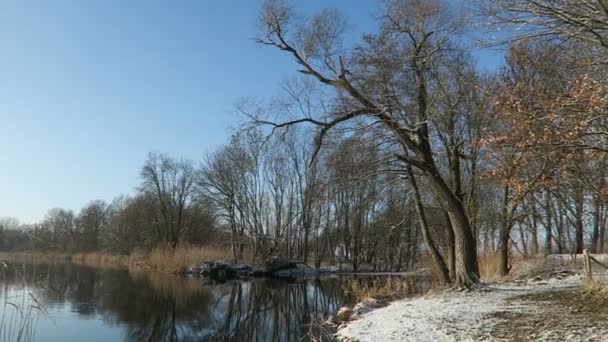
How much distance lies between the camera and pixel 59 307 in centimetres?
1644

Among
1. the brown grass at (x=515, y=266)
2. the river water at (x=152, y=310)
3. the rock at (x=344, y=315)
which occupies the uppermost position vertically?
the brown grass at (x=515, y=266)

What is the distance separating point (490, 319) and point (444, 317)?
3.03ft

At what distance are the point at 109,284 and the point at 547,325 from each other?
22664 mm

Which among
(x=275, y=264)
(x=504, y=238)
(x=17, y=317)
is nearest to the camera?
(x=17, y=317)

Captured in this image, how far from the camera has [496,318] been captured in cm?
927

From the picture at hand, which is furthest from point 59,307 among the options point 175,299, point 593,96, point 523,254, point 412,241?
point 412,241

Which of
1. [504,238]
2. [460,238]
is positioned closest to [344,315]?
[460,238]

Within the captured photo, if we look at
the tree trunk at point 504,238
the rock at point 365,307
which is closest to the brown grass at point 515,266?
the tree trunk at point 504,238

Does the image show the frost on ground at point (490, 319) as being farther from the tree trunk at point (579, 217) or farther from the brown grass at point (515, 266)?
the tree trunk at point (579, 217)

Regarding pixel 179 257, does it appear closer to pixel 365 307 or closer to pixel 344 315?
pixel 365 307

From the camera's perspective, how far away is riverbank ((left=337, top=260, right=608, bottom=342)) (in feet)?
25.4

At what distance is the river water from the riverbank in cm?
166

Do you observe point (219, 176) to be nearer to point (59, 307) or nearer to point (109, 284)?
point (109, 284)

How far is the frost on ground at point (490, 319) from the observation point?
25.2 feet
